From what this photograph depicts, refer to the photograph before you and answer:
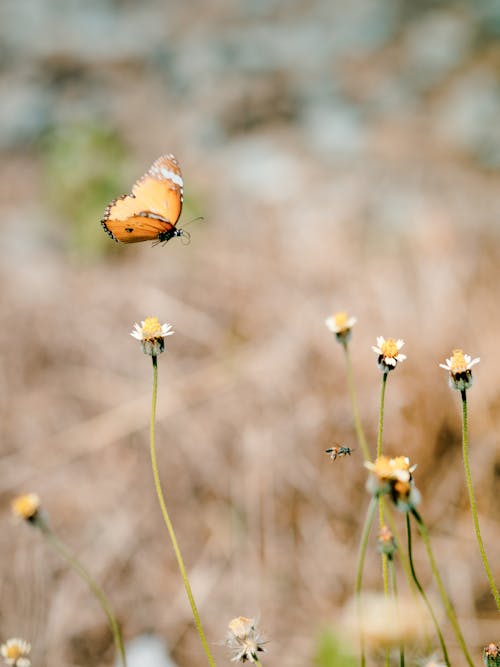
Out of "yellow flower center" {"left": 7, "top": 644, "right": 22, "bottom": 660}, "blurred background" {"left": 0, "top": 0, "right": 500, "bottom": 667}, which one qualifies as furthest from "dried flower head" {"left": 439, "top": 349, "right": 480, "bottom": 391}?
"yellow flower center" {"left": 7, "top": 644, "right": 22, "bottom": 660}

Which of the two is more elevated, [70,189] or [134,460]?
[70,189]

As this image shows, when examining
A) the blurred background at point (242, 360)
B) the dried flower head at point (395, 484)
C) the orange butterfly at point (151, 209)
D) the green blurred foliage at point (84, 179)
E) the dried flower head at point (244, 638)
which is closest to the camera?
the dried flower head at point (395, 484)

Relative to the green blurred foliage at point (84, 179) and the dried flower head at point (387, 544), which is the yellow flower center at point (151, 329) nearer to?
the dried flower head at point (387, 544)

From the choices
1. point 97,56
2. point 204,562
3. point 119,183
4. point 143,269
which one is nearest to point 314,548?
point 204,562

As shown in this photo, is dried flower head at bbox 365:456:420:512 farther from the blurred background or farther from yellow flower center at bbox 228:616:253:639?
the blurred background

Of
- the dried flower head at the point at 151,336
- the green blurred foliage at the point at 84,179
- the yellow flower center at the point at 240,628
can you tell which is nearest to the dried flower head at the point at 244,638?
the yellow flower center at the point at 240,628

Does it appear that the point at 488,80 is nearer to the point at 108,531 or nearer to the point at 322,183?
the point at 322,183
